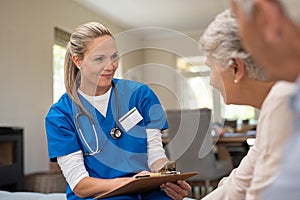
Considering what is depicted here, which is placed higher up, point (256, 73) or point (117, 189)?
point (256, 73)

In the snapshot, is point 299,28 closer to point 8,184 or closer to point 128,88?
point 128,88

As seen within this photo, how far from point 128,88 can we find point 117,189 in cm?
39

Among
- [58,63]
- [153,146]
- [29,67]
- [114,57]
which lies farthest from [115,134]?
[58,63]

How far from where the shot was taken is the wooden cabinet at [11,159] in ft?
13.1

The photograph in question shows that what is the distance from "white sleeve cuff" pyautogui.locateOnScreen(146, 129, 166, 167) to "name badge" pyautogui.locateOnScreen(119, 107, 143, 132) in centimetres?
5

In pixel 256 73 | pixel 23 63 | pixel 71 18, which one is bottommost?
pixel 256 73

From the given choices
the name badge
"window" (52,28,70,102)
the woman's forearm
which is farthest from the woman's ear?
"window" (52,28,70,102)

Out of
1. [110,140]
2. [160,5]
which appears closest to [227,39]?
[110,140]

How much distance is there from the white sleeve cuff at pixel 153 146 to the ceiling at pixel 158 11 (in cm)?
482

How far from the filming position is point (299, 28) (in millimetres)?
599

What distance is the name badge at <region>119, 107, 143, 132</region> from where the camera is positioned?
5.05 feet

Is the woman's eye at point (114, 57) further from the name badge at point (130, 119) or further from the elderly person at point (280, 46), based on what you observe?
the elderly person at point (280, 46)

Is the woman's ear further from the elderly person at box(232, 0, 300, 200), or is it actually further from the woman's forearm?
the elderly person at box(232, 0, 300, 200)

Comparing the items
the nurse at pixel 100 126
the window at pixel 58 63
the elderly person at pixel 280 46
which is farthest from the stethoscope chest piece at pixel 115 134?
the window at pixel 58 63
